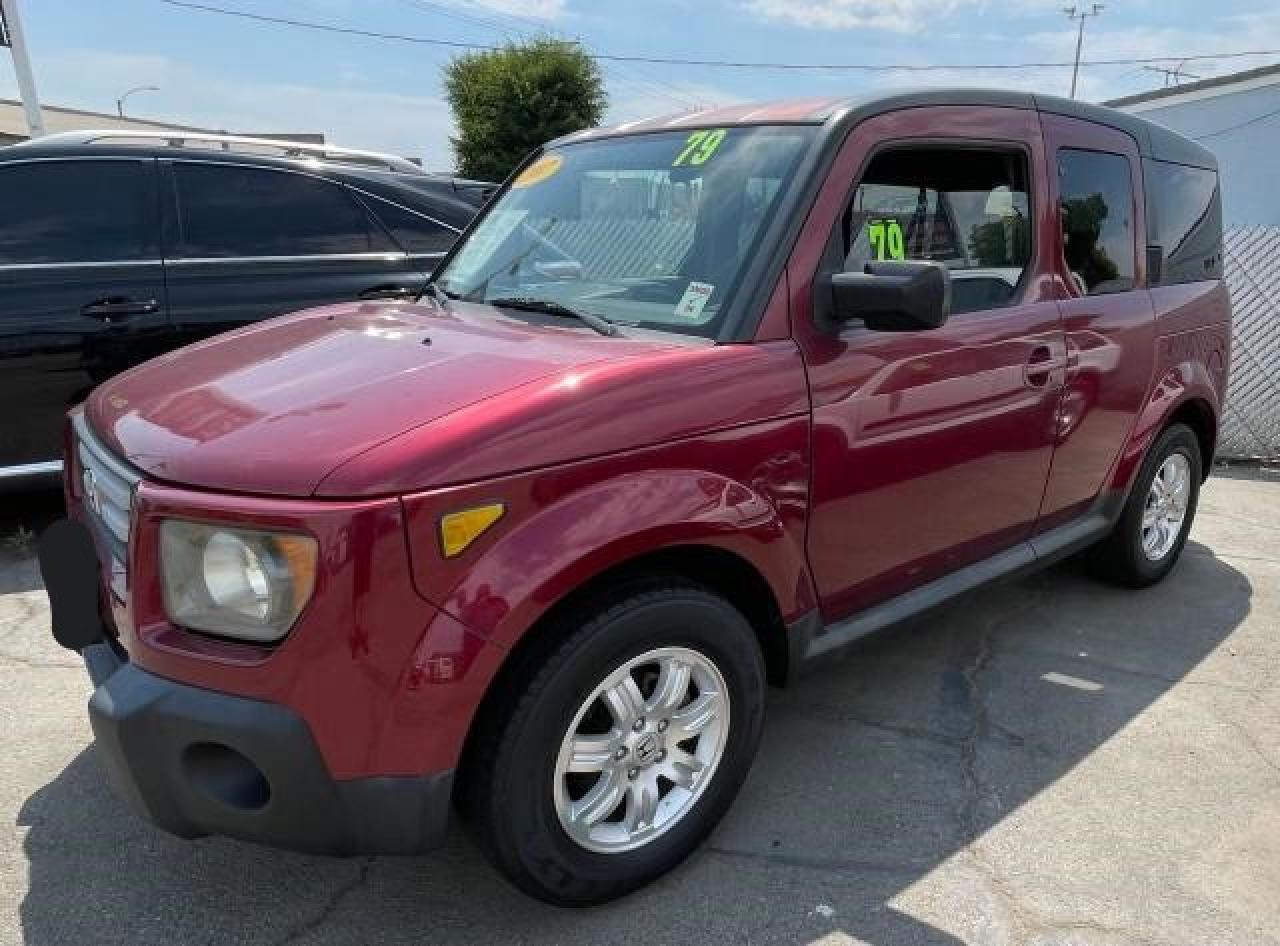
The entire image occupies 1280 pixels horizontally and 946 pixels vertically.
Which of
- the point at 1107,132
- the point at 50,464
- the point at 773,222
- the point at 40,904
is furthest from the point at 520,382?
the point at 50,464

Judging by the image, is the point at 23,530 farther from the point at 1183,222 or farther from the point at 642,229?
the point at 1183,222

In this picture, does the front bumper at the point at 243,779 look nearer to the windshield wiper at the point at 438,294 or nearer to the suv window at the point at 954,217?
the windshield wiper at the point at 438,294

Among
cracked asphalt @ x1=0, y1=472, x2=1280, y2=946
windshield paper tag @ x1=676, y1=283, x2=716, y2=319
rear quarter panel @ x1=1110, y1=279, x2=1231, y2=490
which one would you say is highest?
windshield paper tag @ x1=676, y1=283, x2=716, y2=319

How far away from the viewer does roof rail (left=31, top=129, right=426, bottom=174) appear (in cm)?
484

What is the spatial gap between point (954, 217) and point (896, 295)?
880mm

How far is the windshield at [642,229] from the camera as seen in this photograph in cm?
258

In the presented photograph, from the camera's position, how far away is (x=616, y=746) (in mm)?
2268

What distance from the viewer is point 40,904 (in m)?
2.32

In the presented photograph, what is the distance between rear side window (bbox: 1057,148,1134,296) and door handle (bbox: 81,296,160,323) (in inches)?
150

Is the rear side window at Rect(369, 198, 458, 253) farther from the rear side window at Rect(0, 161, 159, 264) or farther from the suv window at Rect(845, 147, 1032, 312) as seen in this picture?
the suv window at Rect(845, 147, 1032, 312)

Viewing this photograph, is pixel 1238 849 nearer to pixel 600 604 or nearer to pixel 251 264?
pixel 600 604

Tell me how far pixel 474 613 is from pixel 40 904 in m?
1.36

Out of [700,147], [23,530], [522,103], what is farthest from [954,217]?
[522,103]

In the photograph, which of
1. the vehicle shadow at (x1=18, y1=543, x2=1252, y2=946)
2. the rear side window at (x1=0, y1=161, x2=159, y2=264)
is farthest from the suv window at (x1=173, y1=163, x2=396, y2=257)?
the vehicle shadow at (x1=18, y1=543, x2=1252, y2=946)
